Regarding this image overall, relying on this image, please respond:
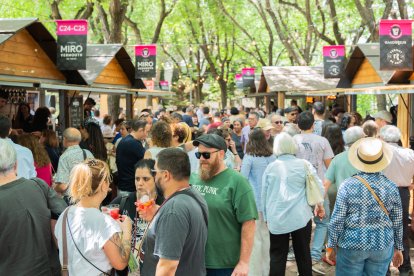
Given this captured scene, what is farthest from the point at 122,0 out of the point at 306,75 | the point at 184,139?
the point at 184,139

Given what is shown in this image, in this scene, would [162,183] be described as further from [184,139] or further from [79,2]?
[79,2]

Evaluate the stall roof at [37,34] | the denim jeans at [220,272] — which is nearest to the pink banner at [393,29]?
the stall roof at [37,34]

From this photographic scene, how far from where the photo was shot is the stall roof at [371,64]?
12234 millimetres

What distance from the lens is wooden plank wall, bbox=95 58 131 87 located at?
44.0 feet

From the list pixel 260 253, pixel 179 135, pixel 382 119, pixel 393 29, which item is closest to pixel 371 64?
pixel 393 29

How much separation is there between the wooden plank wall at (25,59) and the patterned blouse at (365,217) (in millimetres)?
6035

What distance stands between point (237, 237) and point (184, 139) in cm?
305

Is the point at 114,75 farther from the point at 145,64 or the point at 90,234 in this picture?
the point at 90,234

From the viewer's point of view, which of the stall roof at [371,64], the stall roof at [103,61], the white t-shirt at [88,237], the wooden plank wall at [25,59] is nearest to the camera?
the white t-shirt at [88,237]

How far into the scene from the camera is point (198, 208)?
11.3ft

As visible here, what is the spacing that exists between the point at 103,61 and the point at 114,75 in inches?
73.7

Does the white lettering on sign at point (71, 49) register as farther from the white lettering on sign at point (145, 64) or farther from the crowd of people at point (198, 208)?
the white lettering on sign at point (145, 64)

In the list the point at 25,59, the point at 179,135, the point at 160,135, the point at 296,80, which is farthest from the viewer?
the point at 296,80

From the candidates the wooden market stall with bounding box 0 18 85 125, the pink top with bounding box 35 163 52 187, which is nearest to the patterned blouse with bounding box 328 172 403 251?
the pink top with bounding box 35 163 52 187
